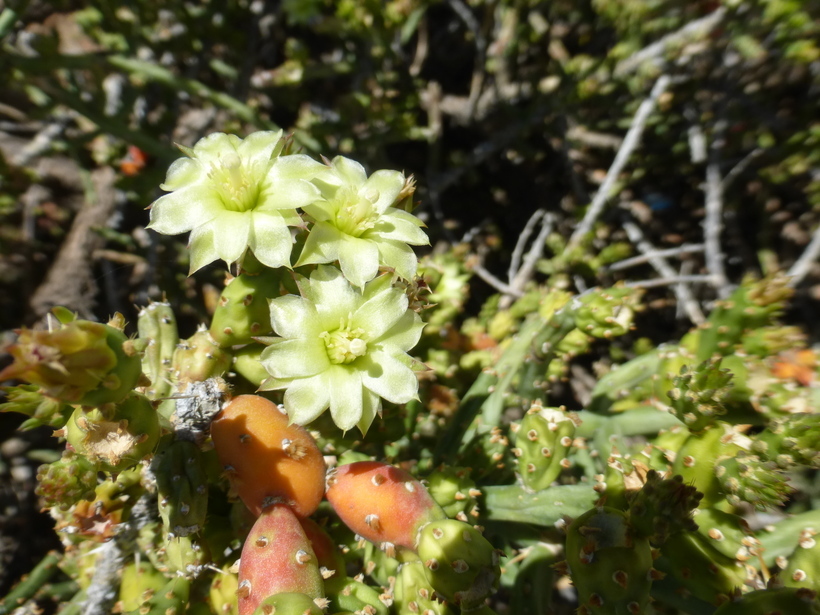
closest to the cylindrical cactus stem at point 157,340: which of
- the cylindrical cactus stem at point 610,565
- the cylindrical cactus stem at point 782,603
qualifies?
the cylindrical cactus stem at point 610,565

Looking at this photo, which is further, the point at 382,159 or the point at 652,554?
the point at 382,159

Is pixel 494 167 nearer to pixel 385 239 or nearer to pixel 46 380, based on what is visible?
pixel 385 239

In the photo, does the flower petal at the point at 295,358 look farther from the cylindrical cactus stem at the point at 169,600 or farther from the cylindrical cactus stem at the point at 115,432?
the cylindrical cactus stem at the point at 169,600

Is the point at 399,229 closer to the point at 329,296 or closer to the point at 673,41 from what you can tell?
the point at 329,296

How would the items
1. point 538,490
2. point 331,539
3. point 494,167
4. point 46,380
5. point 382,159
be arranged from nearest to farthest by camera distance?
point 46,380, point 331,539, point 538,490, point 382,159, point 494,167

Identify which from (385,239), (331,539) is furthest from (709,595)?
(385,239)

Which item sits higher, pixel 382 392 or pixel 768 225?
pixel 768 225

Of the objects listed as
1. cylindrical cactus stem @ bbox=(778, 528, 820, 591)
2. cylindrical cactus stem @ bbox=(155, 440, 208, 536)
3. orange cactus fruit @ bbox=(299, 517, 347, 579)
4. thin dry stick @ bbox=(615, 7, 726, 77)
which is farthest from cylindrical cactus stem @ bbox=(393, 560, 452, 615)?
thin dry stick @ bbox=(615, 7, 726, 77)
